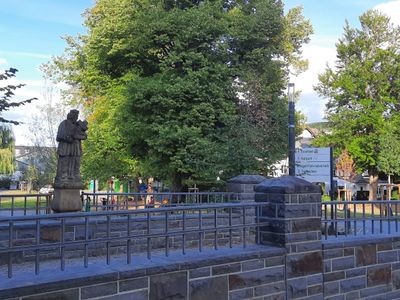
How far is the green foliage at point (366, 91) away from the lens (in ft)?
124

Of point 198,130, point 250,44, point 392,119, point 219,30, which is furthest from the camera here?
point 392,119

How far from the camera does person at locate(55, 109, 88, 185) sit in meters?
8.77

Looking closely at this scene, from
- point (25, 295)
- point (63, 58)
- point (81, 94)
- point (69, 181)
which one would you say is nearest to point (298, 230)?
point (25, 295)

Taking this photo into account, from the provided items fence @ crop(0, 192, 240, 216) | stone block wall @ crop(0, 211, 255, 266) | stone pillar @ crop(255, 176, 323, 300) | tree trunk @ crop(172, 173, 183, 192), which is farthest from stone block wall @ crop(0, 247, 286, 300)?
tree trunk @ crop(172, 173, 183, 192)

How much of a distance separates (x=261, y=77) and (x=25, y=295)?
16.2 m

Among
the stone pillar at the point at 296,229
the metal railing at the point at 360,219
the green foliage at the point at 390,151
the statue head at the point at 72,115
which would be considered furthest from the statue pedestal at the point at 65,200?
the green foliage at the point at 390,151

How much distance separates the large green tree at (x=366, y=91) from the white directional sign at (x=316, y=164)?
25.5 meters

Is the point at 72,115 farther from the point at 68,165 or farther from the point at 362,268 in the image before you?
the point at 362,268

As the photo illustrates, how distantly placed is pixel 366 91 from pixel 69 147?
115ft

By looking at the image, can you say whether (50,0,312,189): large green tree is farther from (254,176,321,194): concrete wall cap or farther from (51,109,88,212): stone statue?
(254,176,321,194): concrete wall cap

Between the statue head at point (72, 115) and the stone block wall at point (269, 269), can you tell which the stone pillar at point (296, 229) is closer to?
the stone block wall at point (269, 269)

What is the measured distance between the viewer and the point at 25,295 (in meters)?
3.68

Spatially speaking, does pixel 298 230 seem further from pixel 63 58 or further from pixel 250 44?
pixel 63 58

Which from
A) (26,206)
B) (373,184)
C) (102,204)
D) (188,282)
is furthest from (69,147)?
(373,184)
